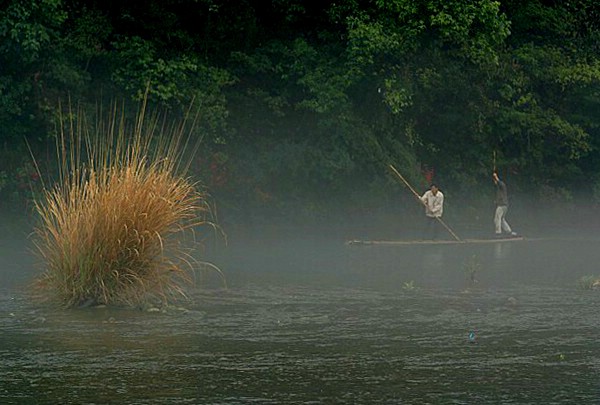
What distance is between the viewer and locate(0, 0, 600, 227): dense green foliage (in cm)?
2836

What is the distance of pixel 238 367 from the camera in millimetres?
10359

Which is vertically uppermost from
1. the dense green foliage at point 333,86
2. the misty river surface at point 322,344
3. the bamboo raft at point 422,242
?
the dense green foliage at point 333,86

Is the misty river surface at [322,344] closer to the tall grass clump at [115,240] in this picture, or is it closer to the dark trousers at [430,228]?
the tall grass clump at [115,240]

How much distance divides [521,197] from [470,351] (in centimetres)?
2690

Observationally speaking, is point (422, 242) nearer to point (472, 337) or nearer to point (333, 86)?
point (333, 86)

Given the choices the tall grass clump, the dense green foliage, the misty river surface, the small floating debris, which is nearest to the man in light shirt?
the dense green foliage

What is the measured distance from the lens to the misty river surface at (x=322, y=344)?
934 centimetres

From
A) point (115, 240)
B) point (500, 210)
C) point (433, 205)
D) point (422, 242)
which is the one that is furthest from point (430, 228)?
point (115, 240)

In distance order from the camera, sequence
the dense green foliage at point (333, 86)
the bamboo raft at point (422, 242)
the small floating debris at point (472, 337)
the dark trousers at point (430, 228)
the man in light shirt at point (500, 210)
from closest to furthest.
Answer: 1. the small floating debris at point (472, 337)
2. the bamboo raft at point (422, 242)
3. the dark trousers at point (430, 228)
4. the dense green foliage at point (333, 86)
5. the man in light shirt at point (500, 210)

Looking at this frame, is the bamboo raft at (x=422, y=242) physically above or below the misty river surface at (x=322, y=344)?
above

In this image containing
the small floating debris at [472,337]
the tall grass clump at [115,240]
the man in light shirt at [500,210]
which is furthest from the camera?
the man in light shirt at [500,210]

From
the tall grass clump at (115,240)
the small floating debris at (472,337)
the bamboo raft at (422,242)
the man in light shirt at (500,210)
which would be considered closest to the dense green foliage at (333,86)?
the man in light shirt at (500,210)

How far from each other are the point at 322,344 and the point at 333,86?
1944 centimetres

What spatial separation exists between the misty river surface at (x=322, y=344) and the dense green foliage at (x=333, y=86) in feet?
33.0
